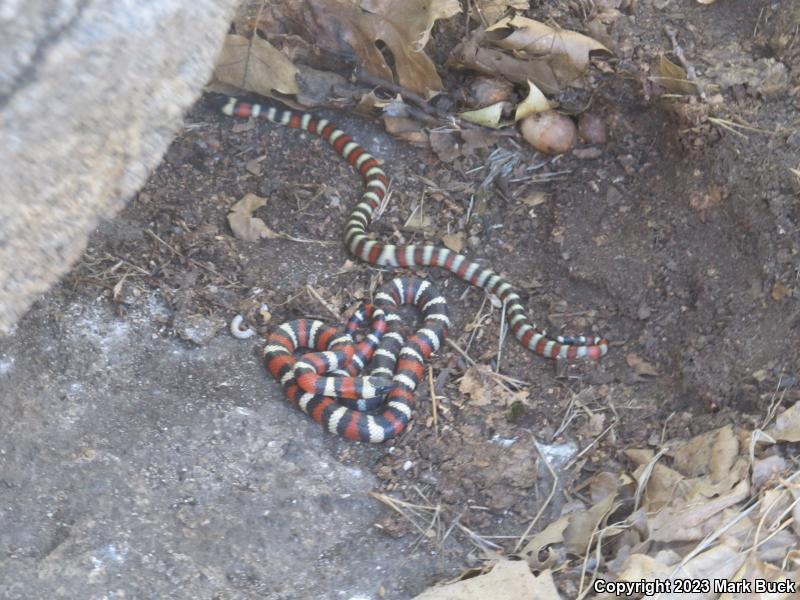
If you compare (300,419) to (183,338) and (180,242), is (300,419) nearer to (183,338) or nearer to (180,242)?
(183,338)

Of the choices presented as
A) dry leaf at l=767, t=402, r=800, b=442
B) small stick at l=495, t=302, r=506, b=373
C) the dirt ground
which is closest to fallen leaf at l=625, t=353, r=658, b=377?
the dirt ground

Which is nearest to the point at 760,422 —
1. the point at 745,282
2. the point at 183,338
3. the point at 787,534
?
the point at 787,534

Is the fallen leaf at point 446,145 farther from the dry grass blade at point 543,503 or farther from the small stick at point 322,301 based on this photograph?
the dry grass blade at point 543,503

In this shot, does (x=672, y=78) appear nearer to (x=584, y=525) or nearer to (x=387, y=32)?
(x=387, y=32)

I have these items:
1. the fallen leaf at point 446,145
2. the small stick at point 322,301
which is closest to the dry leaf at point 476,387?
the small stick at point 322,301

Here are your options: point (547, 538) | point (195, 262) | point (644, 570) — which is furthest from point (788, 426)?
point (195, 262)

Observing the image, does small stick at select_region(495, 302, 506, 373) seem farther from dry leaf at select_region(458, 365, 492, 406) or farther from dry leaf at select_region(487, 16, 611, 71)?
dry leaf at select_region(487, 16, 611, 71)
